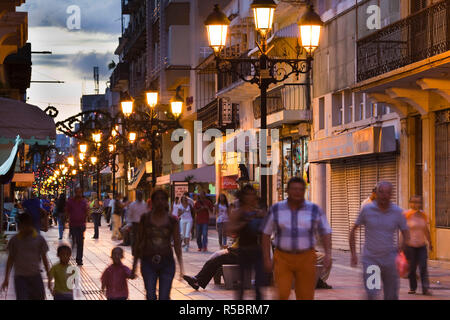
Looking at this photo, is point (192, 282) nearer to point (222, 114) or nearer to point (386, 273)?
point (386, 273)

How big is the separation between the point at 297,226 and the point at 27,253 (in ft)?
9.88

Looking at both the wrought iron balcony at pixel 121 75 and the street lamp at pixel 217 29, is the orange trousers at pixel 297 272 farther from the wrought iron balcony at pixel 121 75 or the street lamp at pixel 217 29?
the wrought iron balcony at pixel 121 75

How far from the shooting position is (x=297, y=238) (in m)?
10.8

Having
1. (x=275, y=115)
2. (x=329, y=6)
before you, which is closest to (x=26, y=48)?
(x=275, y=115)

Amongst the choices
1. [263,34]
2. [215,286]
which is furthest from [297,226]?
[263,34]

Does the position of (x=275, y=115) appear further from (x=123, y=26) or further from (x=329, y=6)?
(x=123, y=26)

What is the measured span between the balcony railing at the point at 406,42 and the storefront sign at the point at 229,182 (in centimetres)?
2330

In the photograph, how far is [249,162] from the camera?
45.2 m

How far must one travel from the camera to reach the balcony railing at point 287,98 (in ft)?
116

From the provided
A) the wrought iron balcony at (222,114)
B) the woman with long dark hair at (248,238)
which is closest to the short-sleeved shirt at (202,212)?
the wrought iron balcony at (222,114)
